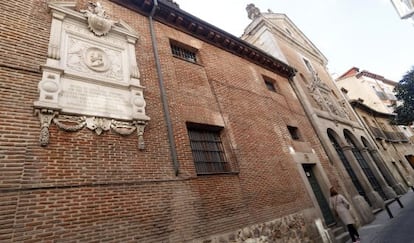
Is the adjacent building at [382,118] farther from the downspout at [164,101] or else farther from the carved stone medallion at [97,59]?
the carved stone medallion at [97,59]

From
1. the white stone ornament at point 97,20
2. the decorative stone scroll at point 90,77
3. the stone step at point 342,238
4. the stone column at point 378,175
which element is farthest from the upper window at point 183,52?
the stone column at point 378,175

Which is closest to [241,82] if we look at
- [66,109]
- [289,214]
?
[289,214]

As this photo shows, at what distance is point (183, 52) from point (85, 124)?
4.66m

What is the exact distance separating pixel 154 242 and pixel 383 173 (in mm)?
17269

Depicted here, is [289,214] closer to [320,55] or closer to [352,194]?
[352,194]

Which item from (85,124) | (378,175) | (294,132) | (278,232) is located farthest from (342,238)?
(85,124)

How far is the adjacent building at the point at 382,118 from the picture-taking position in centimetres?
1906

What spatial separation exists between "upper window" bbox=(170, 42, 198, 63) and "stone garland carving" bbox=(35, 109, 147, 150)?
11.5 feet

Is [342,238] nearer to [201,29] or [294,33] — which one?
[201,29]

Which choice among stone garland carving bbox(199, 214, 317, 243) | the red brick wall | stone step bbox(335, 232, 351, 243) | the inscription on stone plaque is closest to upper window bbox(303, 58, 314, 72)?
the red brick wall

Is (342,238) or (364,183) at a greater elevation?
(364,183)

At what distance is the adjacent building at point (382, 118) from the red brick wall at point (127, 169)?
15095 millimetres

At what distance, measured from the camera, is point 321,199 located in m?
9.12

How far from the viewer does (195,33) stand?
333 inches
